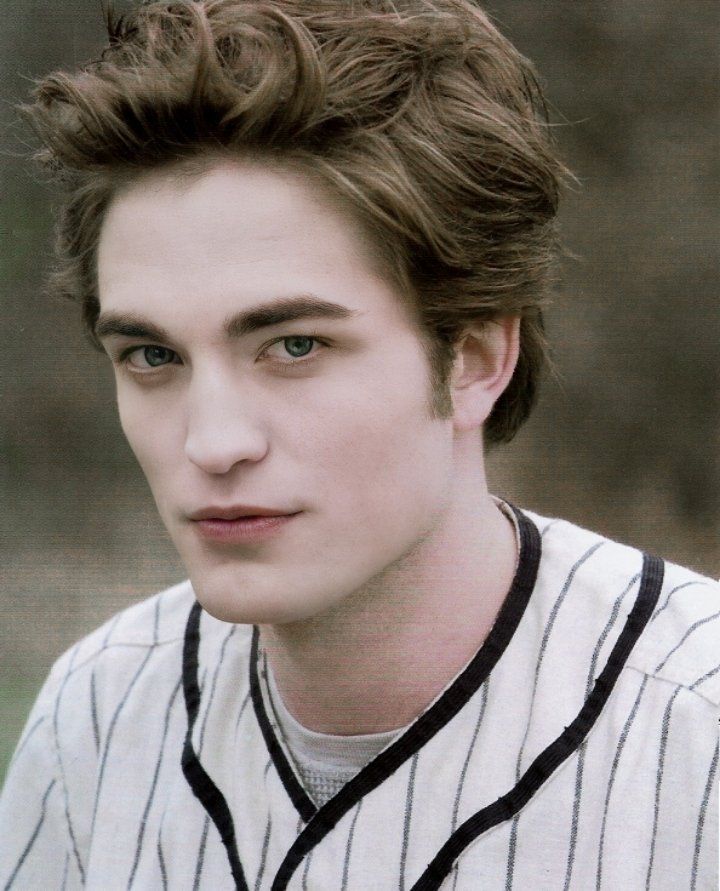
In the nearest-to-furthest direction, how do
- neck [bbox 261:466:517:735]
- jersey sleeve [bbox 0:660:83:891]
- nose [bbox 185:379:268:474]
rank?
1. nose [bbox 185:379:268:474]
2. neck [bbox 261:466:517:735]
3. jersey sleeve [bbox 0:660:83:891]

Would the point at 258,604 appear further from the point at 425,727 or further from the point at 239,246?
the point at 239,246

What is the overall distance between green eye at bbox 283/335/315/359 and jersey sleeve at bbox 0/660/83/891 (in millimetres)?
826

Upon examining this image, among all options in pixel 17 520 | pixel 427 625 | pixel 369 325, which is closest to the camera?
pixel 369 325

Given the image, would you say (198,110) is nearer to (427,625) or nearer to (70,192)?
(70,192)

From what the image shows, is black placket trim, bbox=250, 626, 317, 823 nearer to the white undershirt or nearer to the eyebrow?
the white undershirt

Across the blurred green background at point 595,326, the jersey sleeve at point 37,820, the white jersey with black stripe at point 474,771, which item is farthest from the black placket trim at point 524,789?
the blurred green background at point 595,326

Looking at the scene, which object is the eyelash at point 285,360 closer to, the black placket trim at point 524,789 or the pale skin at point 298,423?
the pale skin at point 298,423

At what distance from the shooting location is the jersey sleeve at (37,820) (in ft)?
5.84

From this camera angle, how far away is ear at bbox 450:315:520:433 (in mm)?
1553

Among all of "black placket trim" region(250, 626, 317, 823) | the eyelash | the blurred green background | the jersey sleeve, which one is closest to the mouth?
the eyelash

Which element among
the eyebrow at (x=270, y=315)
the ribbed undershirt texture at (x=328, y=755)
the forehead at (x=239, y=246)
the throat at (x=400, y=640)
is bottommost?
the ribbed undershirt texture at (x=328, y=755)

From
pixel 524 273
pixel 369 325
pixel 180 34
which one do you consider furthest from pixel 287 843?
pixel 180 34

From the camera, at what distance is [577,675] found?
1458 mm

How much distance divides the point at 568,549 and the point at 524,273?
0.38m
